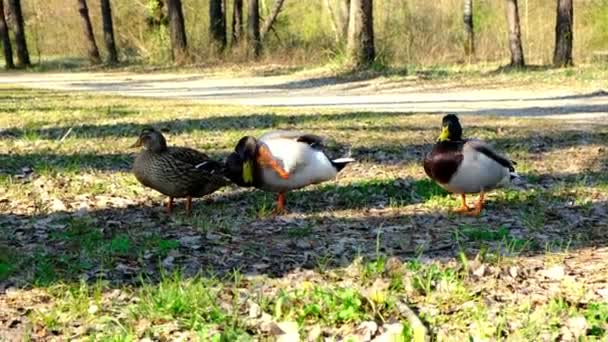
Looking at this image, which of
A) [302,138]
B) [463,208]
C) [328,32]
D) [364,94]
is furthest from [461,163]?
[328,32]

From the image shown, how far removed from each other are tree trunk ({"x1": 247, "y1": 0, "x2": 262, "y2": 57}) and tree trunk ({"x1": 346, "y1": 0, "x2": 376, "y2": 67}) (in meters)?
8.08

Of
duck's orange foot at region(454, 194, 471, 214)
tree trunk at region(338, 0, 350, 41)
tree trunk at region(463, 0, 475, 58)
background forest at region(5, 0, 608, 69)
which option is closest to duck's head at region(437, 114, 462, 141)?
duck's orange foot at region(454, 194, 471, 214)

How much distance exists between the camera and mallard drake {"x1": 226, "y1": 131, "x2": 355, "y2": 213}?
594 cm

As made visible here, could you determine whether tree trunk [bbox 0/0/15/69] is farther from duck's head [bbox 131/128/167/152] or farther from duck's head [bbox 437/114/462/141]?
duck's head [bbox 437/114/462/141]

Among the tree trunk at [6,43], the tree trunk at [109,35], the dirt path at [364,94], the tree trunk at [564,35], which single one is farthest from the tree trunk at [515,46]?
the tree trunk at [6,43]

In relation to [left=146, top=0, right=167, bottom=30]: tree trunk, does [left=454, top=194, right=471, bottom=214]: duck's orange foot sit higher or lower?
lower

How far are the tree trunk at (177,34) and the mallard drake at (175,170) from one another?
23442 mm

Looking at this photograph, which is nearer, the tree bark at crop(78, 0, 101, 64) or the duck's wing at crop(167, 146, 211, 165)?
the duck's wing at crop(167, 146, 211, 165)

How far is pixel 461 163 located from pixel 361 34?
15.0 metres

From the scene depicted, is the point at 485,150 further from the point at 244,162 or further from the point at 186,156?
the point at 186,156

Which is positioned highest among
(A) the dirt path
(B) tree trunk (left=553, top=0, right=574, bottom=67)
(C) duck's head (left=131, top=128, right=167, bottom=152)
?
(C) duck's head (left=131, top=128, right=167, bottom=152)

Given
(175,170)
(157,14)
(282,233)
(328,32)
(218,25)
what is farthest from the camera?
(328,32)

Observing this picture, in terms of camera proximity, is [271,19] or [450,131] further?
[271,19]

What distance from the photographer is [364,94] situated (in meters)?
17.3
